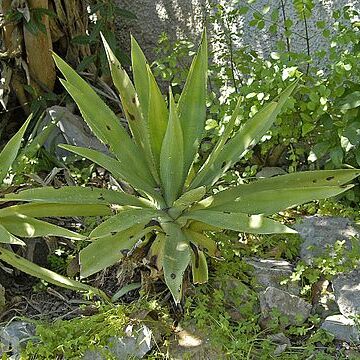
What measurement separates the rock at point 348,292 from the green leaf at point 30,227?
1031mm

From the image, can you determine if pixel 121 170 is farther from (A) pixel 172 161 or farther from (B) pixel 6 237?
(B) pixel 6 237

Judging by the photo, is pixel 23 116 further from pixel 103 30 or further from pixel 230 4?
pixel 230 4

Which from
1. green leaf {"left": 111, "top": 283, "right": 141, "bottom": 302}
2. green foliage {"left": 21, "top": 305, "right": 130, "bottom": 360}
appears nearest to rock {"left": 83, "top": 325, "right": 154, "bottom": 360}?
green foliage {"left": 21, "top": 305, "right": 130, "bottom": 360}

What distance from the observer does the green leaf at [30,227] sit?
236 centimetres

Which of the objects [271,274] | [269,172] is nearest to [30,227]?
[271,274]

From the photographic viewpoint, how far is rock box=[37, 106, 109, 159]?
354cm

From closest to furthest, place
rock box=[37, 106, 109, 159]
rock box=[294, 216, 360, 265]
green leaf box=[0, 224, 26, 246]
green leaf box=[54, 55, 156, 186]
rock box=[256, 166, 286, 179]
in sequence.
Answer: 1. green leaf box=[0, 224, 26, 246]
2. green leaf box=[54, 55, 156, 186]
3. rock box=[294, 216, 360, 265]
4. rock box=[256, 166, 286, 179]
5. rock box=[37, 106, 109, 159]

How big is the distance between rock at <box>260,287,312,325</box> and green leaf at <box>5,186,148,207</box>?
63 cm

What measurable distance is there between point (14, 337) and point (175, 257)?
68 cm

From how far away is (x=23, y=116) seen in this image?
156 inches

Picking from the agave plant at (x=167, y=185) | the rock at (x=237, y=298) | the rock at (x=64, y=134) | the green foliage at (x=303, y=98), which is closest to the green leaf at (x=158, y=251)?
the agave plant at (x=167, y=185)

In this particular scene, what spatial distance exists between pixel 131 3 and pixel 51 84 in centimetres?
76

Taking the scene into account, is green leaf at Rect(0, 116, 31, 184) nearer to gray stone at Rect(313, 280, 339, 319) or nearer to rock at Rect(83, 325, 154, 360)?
rock at Rect(83, 325, 154, 360)

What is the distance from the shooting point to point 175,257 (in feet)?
7.16
